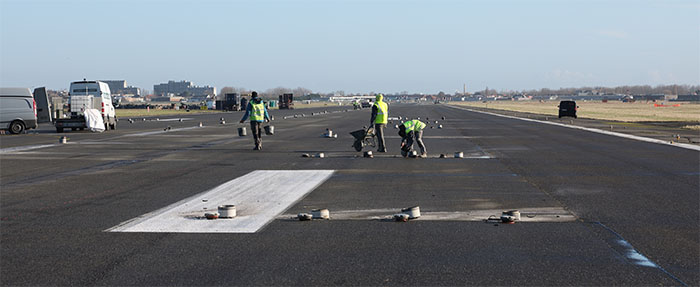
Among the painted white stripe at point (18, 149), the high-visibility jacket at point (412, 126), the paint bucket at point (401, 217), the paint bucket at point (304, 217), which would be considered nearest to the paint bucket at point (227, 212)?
the paint bucket at point (304, 217)

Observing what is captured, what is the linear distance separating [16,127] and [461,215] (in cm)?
2701

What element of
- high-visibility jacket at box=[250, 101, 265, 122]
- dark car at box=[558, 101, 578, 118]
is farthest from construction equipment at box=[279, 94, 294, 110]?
high-visibility jacket at box=[250, 101, 265, 122]

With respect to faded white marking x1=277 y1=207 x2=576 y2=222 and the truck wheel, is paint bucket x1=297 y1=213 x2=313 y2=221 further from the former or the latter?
the truck wheel

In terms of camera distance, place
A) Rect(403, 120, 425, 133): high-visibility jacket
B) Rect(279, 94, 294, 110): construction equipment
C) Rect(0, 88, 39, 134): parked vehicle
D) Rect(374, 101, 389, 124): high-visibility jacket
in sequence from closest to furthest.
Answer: Rect(403, 120, 425, 133): high-visibility jacket < Rect(374, 101, 389, 124): high-visibility jacket < Rect(0, 88, 39, 134): parked vehicle < Rect(279, 94, 294, 110): construction equipment

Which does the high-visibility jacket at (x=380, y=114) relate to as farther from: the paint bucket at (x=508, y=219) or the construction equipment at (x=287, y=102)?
the construction equipment at (x=287, y=102)

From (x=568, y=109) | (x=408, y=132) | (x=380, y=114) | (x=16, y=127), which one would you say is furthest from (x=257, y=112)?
(x=568, y=109)

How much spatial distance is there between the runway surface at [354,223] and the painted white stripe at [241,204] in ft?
0.14

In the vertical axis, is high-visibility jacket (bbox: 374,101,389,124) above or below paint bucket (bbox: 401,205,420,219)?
above

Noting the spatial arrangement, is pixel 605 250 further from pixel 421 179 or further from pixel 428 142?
pixel 428 142

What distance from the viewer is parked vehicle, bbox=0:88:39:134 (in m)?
29.5

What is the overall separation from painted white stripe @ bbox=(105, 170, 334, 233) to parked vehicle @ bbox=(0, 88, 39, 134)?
66.1ft

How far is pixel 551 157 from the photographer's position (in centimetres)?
1809

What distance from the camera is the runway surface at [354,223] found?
585 centimetres

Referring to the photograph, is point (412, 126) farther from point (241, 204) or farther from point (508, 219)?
point (508, 219)
